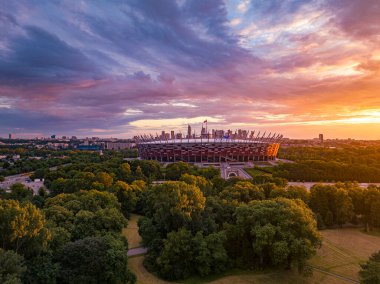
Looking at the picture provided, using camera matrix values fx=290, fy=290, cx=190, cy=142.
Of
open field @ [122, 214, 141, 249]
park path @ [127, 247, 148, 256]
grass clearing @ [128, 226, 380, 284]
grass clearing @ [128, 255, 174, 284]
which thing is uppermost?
grass clearing @ [128, 226, 380, 284]

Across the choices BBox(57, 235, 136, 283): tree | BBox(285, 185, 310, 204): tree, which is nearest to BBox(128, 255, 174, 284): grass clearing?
BBox(57, 235, 136, 283): tree

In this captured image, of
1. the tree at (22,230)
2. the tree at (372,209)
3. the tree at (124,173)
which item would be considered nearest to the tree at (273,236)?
the tree at (372,209)

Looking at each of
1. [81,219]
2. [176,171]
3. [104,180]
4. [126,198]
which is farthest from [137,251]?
[176,171]

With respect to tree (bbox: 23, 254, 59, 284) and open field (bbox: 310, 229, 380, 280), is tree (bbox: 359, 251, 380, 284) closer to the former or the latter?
open field (bbox: 310, 229, 380, 280)

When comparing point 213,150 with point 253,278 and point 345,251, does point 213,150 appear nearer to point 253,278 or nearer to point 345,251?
point 345,251

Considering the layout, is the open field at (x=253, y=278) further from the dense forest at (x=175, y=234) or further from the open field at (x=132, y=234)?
the open field at (x=132, y=234)

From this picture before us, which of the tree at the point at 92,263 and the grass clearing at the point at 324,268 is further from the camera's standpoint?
the grass clearing at the point at 324,268

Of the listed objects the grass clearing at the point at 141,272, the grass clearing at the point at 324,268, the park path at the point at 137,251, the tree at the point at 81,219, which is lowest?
the grass clearing at the point at 141,272

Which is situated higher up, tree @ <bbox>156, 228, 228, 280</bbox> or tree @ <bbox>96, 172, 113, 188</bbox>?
tree @ <bbox>96, 172, 113, 188</bbox>
